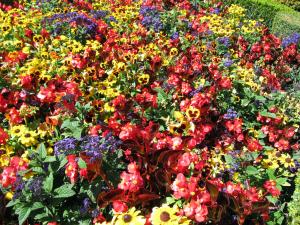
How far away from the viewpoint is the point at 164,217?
7.56 feet

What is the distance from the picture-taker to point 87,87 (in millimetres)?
4113

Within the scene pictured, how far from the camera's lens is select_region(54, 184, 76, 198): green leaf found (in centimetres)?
273

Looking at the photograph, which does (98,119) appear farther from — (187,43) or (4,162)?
(187,43)

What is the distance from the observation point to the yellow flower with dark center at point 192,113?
11.3 feet

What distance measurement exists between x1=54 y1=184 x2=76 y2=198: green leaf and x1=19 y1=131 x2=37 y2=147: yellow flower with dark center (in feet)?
1.98

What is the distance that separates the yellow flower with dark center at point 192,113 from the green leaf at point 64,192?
1.27 metres

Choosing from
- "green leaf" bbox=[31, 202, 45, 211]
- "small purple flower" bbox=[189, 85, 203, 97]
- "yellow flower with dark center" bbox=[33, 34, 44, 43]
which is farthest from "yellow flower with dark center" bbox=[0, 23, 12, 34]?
"green leaf" bbox=[31, 202, 45, 211]

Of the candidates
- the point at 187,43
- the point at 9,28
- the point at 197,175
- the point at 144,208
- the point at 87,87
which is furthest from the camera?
the point at 187,43

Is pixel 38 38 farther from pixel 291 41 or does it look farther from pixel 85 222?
pixel 291 41

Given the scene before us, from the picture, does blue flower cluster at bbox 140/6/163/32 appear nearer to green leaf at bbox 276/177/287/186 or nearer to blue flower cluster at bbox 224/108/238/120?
blue flower cluster at bbox 224/108/238/120

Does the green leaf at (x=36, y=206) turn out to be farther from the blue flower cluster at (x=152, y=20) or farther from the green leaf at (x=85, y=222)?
the blue flower cluster at (x=152, y=20)

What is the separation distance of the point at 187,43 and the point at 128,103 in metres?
2.96

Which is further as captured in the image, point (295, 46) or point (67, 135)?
point (295, 46)

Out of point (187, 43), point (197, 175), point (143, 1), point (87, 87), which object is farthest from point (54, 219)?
point (143, 1)
